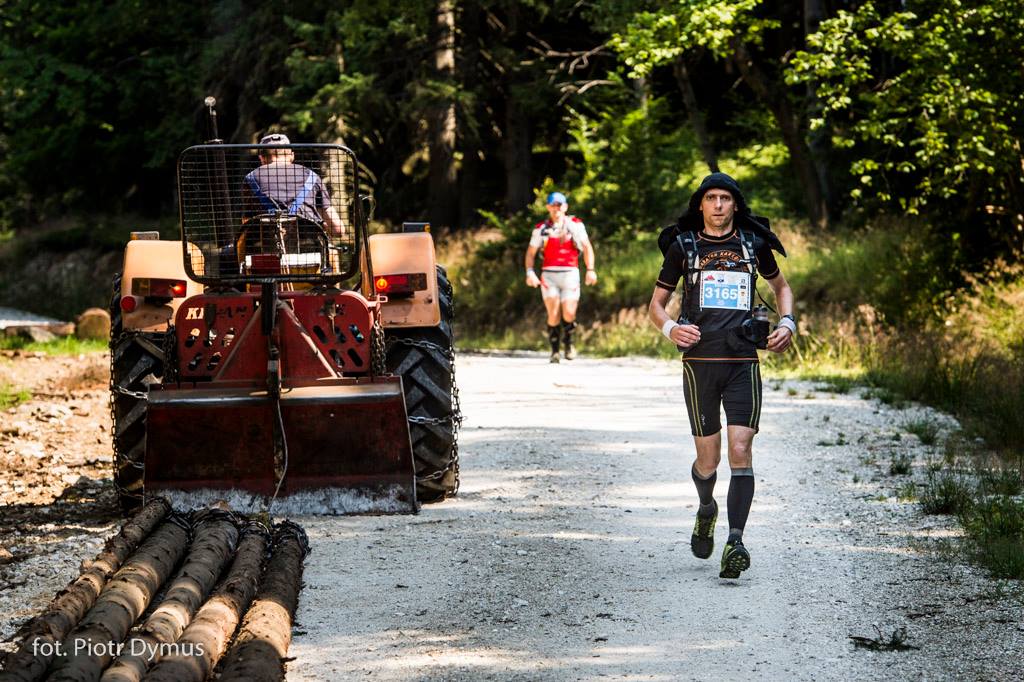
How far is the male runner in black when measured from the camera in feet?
22.6

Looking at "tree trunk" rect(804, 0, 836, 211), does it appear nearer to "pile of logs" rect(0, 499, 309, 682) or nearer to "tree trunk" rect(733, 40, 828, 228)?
"tree trunk" rect(733, 40, 828, 228)

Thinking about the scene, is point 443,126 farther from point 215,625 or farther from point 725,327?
point 215,625

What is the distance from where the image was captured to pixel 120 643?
17.2 feet

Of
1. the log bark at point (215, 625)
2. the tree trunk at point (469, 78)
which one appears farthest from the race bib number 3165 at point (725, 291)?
the tree trunk at point (469, 78)

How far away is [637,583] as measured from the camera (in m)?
6.78

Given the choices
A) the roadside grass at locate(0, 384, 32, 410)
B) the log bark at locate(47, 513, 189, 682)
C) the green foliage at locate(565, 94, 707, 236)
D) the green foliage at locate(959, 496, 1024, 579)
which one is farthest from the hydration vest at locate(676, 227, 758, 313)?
the green foliage at locate(565, 94, 707, 236)

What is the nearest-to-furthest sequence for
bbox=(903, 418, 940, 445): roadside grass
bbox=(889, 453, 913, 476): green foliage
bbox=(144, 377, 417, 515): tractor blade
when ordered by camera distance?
1. bbox=(144, 377, 417, 515): tractor blade
2. bbox=(889, 453, 913, 476): green foliage
3. bbox=(903, 418, 940, 445): roadside grass

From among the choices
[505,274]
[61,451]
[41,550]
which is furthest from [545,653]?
[505,274]

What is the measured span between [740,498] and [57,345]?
16.5 metres

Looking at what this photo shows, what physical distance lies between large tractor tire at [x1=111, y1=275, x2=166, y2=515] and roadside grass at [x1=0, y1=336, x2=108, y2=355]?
11803 millimetres

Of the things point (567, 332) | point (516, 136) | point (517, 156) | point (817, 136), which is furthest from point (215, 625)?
point (516, 136)

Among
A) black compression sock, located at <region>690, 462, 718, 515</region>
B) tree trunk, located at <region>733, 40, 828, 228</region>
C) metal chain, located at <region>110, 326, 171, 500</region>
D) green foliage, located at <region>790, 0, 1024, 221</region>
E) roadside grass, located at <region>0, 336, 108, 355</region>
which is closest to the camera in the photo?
black compression sock, located at <region>690, 462, 718, 515</region>

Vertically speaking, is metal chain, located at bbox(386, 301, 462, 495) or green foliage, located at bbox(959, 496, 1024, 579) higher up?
metal chain, located at bbox(386, 301, 462, 495)

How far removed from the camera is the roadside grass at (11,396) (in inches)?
550
